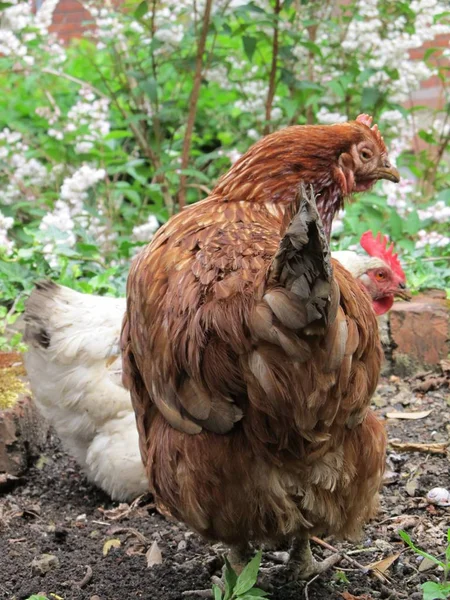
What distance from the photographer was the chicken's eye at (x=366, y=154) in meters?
2.66

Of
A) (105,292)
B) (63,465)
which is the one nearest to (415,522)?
(63,465)

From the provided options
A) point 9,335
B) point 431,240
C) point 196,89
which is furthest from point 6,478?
point 431,240

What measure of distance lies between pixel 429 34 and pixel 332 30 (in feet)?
2.28

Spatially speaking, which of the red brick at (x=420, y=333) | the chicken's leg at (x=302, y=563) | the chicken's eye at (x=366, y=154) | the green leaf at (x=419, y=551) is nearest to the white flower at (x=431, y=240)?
the red brick at (x=420, y=333)

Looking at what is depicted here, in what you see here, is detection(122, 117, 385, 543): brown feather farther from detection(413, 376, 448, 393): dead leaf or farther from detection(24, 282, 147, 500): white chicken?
detection(413, 376, 448, 393): dead leaf

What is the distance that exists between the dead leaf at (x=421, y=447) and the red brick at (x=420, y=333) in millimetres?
834

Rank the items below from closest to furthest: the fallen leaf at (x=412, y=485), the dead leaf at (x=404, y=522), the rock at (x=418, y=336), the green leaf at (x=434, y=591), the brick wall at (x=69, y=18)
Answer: the green leaf at (x=434, y=591) < the dead leaf at (x=404, y=522) < the fallen leaf at (x=412, y=485) < the rock at (x=418, y=336) < the brick wall at (x=69, y=18)

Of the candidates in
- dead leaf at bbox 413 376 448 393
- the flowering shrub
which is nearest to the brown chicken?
dead leaf at bbox 413 376 448 393

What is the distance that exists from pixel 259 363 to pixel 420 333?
2.44 meters

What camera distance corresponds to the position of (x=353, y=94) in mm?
5684

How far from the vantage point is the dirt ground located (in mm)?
2520

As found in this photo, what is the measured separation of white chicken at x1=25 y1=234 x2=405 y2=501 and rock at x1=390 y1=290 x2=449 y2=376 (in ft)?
4.97

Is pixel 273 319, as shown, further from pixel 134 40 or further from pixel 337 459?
pixel 134 40

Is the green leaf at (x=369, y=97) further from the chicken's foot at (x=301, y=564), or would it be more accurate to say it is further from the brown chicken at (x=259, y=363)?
the chicken's foot at (x=301, y=564)
